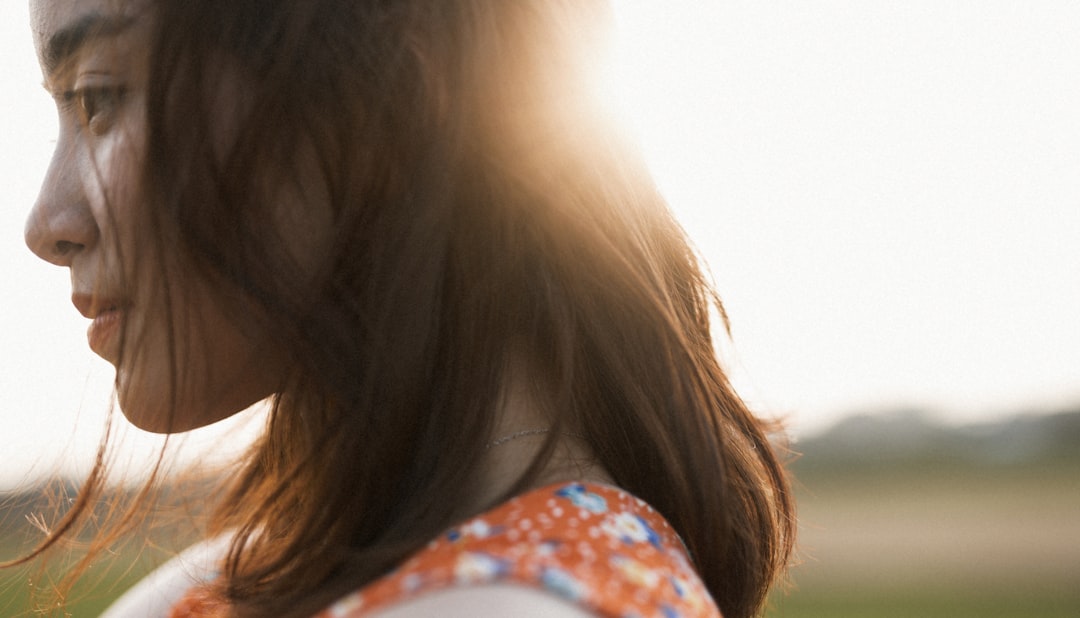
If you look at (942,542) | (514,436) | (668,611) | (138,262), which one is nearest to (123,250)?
(138,262)

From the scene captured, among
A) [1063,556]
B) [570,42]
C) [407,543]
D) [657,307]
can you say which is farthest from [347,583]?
[1063,556]

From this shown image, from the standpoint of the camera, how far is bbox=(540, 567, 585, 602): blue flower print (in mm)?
832

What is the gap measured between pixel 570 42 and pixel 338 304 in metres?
→ 0.40

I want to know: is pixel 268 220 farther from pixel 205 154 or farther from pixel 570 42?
pixel 570 42

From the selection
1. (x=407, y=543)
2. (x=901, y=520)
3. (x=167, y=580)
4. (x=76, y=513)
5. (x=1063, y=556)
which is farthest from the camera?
(x=901, y=520)

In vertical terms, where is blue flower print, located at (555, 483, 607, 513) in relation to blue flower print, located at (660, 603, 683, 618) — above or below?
above

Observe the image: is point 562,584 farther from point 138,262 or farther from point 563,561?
point 138,262

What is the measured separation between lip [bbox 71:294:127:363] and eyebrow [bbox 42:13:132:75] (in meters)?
0.27

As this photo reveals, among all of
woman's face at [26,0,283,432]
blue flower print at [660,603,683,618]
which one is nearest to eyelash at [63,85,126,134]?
woman's face at [26,0,283,432]

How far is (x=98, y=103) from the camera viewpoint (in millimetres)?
1103

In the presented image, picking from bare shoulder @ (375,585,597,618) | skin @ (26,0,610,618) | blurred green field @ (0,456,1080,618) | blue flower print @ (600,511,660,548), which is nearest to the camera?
bare shoulder @ (375,585,597,618)

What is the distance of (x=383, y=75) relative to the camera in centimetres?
104

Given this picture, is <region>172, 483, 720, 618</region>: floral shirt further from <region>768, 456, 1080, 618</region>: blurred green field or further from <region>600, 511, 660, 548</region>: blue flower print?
<region>768, 456, 1080, 618</region>: blurred green field

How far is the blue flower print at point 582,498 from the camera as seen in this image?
3.18 feet
